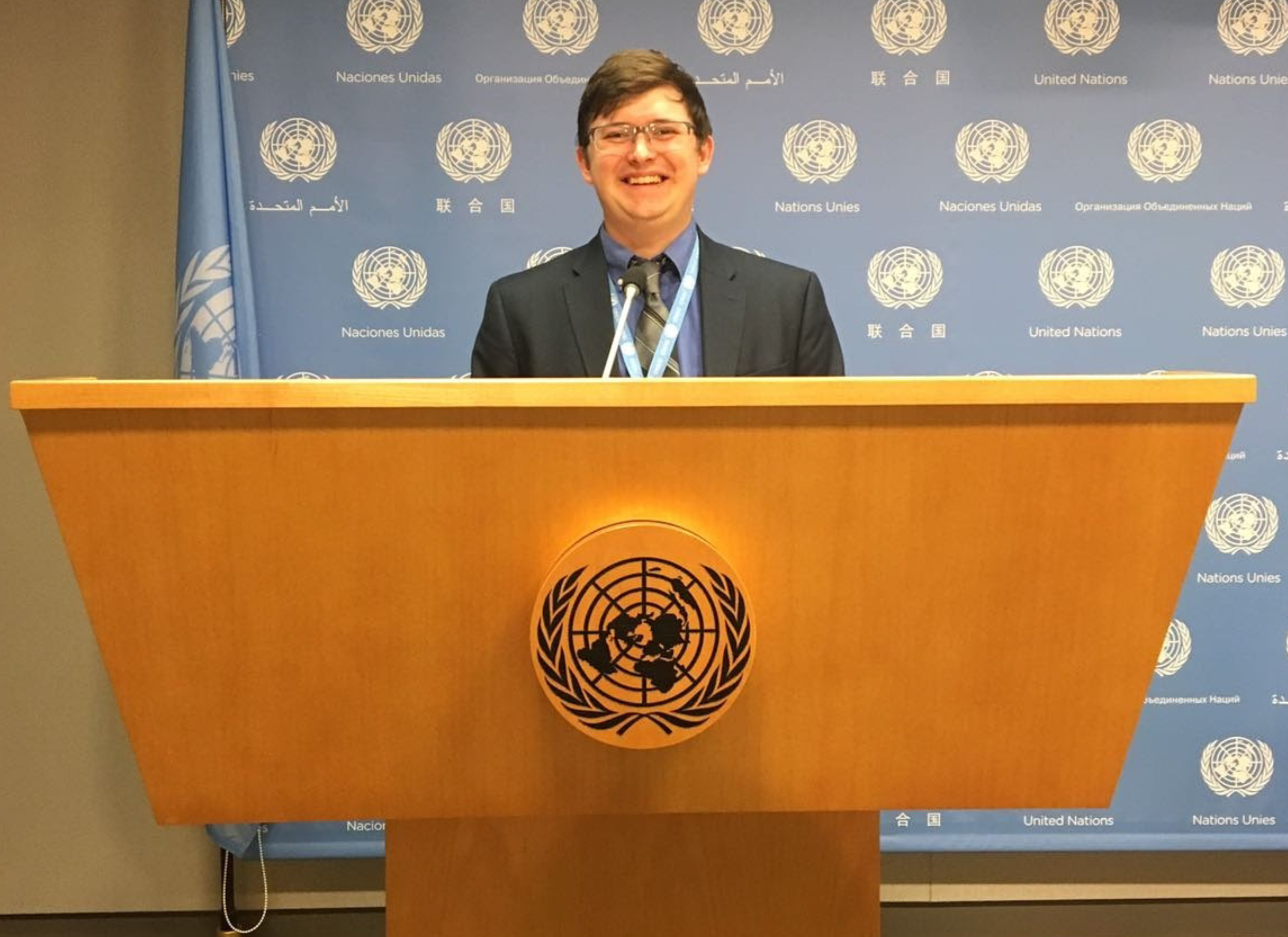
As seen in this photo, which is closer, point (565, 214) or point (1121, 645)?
point (1121, 645)

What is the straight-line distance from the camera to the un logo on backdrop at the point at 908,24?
2875 mm

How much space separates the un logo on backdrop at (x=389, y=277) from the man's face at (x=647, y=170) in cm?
124

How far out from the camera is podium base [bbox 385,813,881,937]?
132cm

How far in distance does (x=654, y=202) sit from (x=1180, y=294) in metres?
1.87

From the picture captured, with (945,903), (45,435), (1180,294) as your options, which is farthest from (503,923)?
(1180,294)

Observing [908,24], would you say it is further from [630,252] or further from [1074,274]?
[630,252]

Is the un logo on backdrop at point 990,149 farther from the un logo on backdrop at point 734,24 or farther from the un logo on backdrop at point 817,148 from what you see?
the un logo on backdrop at point 734,24

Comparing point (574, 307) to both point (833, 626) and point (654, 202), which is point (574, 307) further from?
point (833, 626)

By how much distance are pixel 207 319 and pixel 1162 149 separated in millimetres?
2470

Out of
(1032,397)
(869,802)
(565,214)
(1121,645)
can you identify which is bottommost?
(869,802)

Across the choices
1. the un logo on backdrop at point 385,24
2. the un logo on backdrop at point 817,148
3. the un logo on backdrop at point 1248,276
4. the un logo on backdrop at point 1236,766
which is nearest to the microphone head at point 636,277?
the un logo on backdrop at point 817,148

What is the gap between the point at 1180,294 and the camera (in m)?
2.93

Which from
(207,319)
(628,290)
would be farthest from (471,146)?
(628,290)

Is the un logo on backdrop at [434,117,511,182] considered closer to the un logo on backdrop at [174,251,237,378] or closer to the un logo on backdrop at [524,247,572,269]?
the un logo on backdrop at [524,247,572,269]
